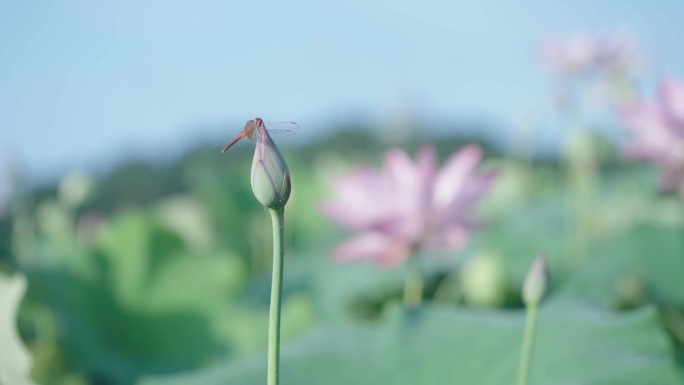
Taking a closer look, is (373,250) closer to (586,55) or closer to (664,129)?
(664,129)

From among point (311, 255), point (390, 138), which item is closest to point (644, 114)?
point (311, 255)

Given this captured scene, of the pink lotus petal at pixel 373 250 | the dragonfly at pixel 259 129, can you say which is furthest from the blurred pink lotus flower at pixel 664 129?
the dragonfly at pixel 259 129

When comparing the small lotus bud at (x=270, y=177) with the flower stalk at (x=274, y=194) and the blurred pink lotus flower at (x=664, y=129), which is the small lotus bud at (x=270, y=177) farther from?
the blurred pink lotus flower at (x=664, y=129)

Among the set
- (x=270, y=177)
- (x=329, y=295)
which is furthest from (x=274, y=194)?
(x=329, y=295)

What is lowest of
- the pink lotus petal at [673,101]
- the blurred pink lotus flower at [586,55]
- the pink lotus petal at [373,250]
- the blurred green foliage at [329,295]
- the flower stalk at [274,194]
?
the blurred green foliage at [329,295]

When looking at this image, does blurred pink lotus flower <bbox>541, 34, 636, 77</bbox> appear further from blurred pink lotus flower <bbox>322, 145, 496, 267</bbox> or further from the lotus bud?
the lotus bud

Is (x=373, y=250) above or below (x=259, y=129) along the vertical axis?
below

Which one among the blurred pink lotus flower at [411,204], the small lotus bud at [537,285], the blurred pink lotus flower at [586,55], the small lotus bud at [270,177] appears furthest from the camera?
the blurred pink lotus flower at [586,55]
